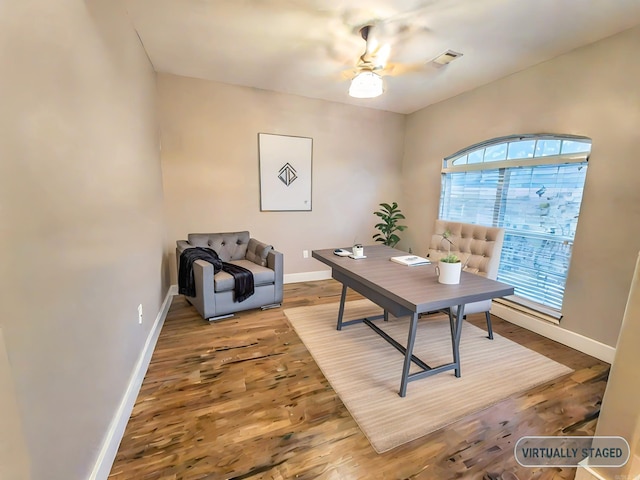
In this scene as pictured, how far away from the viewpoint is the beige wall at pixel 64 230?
0.79 m

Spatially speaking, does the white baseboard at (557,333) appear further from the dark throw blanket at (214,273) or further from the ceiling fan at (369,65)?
the dark throw blanket at (214,273)

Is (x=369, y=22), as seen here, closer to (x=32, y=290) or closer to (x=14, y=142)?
(x=14, y=142)

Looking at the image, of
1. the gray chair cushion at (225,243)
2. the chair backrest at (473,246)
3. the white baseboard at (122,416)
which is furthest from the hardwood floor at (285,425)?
the gray chair cushion at (225,243)

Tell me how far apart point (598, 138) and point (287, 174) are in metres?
3.28

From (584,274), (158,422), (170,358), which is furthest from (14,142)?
(584,274)

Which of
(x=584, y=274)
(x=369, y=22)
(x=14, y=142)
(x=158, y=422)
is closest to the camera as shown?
(x=14, y=142)

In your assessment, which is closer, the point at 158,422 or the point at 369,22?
the point at 158,422

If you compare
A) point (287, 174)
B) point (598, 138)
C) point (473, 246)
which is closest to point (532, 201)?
point (598, 138)

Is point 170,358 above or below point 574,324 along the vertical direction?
below

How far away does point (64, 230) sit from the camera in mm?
1049

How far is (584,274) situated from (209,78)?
176 inches

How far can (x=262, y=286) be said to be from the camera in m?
3.13

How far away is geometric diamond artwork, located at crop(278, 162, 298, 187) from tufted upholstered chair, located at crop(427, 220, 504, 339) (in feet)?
6.86

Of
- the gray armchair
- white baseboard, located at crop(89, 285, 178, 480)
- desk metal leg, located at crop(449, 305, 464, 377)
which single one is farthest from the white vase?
white baseboard, located at crop(89, 285, 178, 480)
